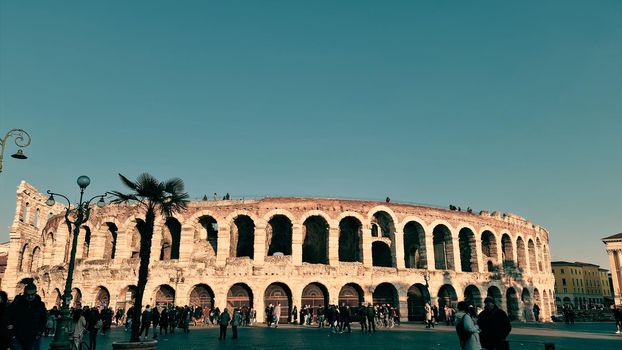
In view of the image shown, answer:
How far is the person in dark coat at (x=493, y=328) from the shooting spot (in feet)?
25.6

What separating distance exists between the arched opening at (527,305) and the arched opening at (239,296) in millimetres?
24501

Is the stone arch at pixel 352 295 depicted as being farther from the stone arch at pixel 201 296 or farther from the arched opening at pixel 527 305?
the arched opening at pixel 527 305

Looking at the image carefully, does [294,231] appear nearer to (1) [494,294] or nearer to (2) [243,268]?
(2) [243,268]

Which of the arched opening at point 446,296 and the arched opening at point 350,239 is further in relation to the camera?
the arched opening at point 446,296

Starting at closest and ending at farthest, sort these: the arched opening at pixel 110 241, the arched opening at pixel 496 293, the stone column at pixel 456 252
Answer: the arched opening at pixel 110 241 < the stone column at pixel 456 252 < the arched opening at pixel 496 293

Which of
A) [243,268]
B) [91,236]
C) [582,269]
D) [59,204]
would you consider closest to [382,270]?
[243,268]

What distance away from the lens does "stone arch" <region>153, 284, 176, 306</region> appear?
31656mm

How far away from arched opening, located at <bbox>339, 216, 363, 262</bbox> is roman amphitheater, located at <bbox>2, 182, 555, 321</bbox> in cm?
9

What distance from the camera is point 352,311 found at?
31.7 metres

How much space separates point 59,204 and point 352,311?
1392 inches

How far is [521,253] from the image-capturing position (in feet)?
138

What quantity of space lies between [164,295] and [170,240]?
16.5 feet

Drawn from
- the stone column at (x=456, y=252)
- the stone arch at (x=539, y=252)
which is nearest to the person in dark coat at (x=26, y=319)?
the stone column at (x=456, y=252)

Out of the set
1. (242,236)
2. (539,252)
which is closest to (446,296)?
(539,252)
